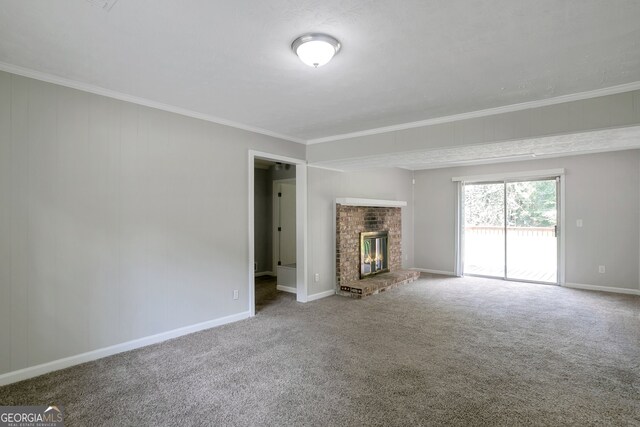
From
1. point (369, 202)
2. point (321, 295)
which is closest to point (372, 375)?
point (321, 295)

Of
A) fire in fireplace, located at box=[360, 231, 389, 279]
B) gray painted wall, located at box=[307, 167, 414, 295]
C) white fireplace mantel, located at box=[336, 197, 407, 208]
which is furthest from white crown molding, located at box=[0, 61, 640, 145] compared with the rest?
fire in fireplace, located at box=[360, 231, 389, 279]

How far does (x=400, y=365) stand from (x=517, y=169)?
5.14 m

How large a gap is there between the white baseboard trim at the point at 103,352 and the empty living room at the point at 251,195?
0.01m

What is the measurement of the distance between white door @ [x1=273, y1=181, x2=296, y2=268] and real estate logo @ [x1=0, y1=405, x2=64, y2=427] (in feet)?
15.8

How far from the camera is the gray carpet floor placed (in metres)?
2.28

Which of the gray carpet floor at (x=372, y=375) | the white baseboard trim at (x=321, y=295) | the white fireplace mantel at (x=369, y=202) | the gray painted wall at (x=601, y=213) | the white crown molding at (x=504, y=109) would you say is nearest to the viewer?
the gray carpet floor at (x=372, y=375)

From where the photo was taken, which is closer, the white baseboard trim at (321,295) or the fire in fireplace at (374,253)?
the white baseboard trim at (321,295)

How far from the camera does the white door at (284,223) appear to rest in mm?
6930

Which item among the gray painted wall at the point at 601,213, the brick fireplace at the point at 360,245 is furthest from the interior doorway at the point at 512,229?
the brick fireplace at the point at 360,245

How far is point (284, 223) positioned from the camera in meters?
7.03

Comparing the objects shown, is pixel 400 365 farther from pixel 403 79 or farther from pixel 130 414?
pixel 403 79

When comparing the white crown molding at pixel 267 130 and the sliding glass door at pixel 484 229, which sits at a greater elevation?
the white crown molding at pixel 267 130

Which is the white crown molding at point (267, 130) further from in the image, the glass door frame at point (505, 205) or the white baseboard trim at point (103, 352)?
the glass door frame at point (505, 205)

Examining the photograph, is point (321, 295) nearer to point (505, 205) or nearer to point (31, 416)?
point (31, 416)
